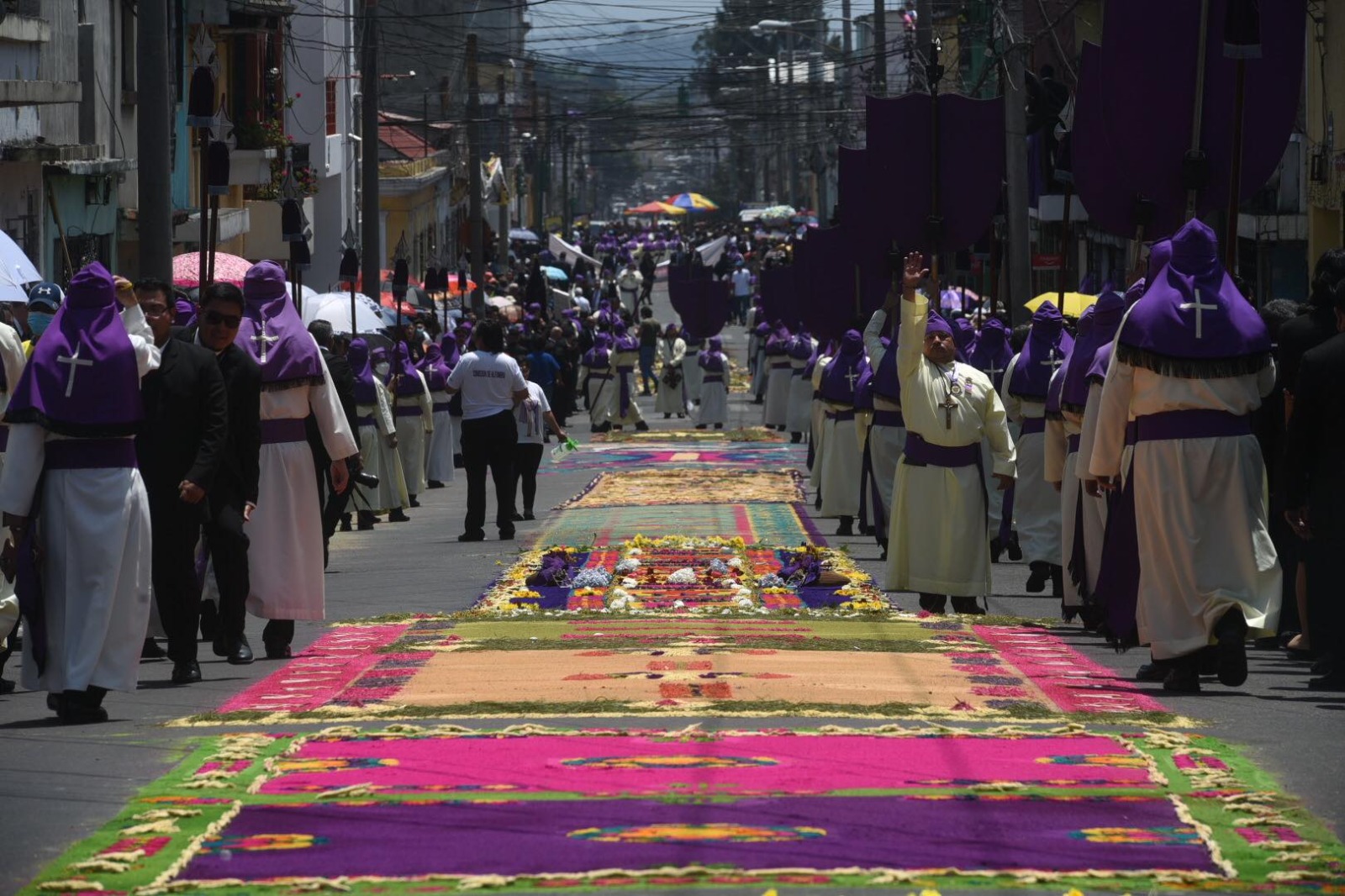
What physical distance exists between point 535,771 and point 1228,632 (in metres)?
3.57

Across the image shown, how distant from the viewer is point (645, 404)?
50.3 meters

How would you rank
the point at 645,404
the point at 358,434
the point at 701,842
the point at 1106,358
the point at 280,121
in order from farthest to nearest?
1. the point at 645,404
2. the point at 280,121
3. the point at 358,434
4. the point at 1106,358
5. the point at 701,842

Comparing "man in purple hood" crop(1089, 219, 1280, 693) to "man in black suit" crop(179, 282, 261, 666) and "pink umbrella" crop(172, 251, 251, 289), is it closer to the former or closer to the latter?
"man in black suit" crop(179, 282, 261, 666)

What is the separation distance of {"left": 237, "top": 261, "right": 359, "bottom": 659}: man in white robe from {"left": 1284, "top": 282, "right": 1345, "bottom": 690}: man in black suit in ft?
14.6

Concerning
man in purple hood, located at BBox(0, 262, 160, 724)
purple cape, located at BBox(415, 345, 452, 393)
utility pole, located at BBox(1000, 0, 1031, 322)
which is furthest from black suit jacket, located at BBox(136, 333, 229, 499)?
purple cape, located at BBox(415, 345, 452, 393)

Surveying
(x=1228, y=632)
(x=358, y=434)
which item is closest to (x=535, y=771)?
(x=1228, y=632)

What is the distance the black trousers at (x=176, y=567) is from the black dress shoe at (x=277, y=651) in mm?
724

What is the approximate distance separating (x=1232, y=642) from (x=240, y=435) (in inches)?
180

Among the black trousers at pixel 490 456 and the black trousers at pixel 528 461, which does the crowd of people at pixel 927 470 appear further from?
the black trousers at pixel 528 461

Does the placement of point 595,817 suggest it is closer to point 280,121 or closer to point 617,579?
point 617,579

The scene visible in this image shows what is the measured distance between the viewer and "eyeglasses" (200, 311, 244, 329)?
11.6 metres

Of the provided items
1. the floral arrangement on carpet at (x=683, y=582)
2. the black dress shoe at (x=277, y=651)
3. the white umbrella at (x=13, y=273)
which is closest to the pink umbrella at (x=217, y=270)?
the floral arrangement on carpet at (x=683, y=582)

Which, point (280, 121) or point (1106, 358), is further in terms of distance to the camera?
point (280, 121)

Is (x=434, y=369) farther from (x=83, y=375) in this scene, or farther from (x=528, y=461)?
(x=83, y=375)
